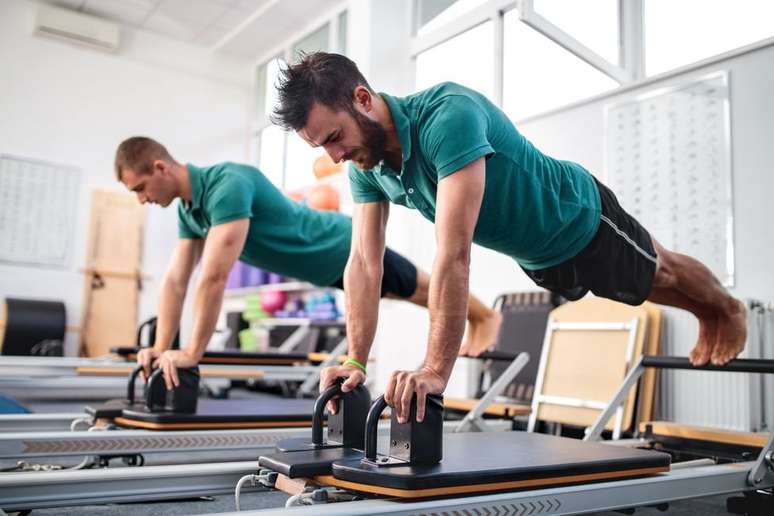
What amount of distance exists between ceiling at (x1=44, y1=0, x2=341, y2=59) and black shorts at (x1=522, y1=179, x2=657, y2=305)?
584 cm

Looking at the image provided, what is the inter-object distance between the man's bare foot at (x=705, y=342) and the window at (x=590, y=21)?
5.09 ft

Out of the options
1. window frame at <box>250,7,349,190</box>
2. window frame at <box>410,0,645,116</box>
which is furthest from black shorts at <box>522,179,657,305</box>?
window frame at <box>250,7,349,190</box>

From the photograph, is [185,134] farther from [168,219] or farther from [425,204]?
[425,204]

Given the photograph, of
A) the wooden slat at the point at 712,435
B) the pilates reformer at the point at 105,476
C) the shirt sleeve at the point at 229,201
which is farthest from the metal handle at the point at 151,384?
the wooden slat at the point at 712,435

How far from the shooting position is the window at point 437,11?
213 inches

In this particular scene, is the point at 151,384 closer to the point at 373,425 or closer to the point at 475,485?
the point at 373,425

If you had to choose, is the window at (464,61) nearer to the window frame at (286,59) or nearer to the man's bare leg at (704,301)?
the window frame at (286,59)

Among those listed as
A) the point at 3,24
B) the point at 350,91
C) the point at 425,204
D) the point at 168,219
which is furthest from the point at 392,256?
the point at 3,24

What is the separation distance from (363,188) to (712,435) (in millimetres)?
1719

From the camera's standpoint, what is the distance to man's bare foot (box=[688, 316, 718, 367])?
2.15m

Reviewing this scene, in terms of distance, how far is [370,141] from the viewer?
1.55 metres

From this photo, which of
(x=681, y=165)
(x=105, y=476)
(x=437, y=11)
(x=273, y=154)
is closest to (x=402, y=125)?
(x=105, y=476)

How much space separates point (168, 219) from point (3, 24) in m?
2.64

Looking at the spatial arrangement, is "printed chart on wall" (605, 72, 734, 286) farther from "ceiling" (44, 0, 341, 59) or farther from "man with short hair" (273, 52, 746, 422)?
"ceiling" (44, 0, 341, 59)
